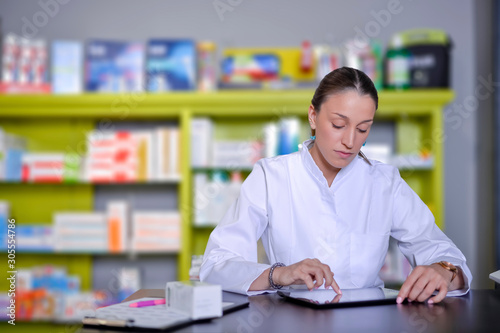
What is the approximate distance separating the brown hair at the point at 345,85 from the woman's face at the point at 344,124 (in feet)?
0.05

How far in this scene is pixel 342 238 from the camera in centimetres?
171

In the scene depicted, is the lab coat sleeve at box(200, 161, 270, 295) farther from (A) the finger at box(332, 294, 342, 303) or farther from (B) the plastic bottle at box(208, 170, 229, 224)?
(B) the plastic bottle at box(208, 170, 229, 224)

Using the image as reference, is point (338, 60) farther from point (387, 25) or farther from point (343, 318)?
point (343, 318)

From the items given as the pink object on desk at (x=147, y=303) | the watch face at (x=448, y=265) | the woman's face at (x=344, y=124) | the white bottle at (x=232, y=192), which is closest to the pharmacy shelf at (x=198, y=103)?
the white bottle at (x=232, y=192)

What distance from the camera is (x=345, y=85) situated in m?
1.61

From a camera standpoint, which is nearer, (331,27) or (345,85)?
(345,85)

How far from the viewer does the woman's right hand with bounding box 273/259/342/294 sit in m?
1.28

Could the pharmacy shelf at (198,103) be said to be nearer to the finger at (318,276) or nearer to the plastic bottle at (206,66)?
the plastic bottle at (206,66)

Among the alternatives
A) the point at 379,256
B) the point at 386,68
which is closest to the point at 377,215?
the point at 379,256

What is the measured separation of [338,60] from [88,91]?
4.97 ft

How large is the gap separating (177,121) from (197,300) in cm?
273

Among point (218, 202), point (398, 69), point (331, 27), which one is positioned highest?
point (331, 27)

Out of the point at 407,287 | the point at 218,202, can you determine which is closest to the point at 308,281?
the point at 407,287

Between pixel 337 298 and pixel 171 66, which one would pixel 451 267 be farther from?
pixel 171 66
